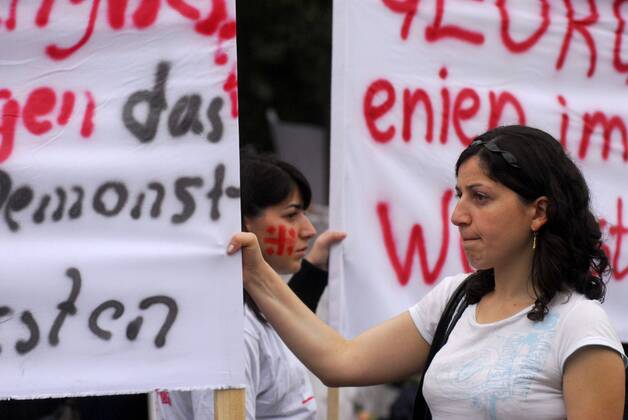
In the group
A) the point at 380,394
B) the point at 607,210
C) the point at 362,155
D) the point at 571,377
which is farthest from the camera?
the point at 380,394

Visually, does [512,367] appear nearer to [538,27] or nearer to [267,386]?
[267,386]

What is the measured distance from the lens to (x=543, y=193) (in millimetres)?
2258

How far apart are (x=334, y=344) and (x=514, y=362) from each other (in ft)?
1.71

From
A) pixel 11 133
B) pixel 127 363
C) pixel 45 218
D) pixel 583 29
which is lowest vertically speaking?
pixel 127 363

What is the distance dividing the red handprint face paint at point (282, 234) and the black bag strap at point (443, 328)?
0.72 m

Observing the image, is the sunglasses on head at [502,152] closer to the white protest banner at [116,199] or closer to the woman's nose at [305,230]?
the white protest banner at [116,199]

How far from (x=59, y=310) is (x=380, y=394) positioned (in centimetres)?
422

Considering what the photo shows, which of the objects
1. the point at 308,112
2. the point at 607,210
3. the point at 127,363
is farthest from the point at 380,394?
the point at 308,112

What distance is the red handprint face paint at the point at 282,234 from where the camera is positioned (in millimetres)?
3068

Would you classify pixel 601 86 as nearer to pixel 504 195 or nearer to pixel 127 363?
pixel 504 195

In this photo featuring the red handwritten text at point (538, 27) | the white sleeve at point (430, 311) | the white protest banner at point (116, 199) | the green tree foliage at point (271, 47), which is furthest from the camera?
the green tree foliage at point (271, 47)

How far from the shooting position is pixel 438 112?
323 centimetres

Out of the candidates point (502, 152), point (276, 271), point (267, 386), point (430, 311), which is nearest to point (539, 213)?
point (502, 152)

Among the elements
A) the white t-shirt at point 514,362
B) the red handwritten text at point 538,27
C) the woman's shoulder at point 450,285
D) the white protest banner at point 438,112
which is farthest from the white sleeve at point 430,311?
the red handwritten text at point 538,27
